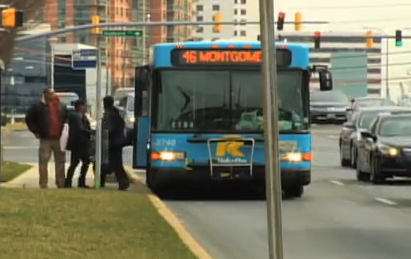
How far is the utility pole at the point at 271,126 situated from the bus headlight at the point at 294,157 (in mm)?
11287

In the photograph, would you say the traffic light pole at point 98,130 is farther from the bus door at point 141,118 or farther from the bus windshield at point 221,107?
the bus windshield at point 221,107

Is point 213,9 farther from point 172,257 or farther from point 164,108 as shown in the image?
point 172,257

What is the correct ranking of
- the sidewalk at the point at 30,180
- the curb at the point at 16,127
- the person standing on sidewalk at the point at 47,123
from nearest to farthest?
the person standing on sidewalk at the point at 47,123
the sidewalk at the point at 30,180
the curb at the point at 16,127

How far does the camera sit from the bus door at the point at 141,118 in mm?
19812

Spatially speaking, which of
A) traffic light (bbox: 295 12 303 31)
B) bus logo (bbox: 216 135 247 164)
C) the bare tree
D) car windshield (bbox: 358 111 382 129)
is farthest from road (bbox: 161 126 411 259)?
the bare tree

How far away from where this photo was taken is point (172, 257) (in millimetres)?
10562

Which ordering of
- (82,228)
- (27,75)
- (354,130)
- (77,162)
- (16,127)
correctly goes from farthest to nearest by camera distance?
(27,75)
(16,127)
(354,130)
(77,162)
(82,228)

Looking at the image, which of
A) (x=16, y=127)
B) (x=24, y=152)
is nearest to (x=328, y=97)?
(x=24, y=152)

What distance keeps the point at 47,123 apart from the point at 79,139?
0.76 m

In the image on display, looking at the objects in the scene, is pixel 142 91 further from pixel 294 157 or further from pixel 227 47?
pixel 294 157

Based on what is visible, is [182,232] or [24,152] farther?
[24,152]

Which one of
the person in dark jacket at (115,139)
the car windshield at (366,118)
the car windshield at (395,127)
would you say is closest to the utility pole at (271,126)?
the person in dark jacket at (115,139)

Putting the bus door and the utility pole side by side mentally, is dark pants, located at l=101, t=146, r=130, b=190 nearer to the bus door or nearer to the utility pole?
the bus door

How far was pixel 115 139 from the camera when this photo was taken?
19797mm
